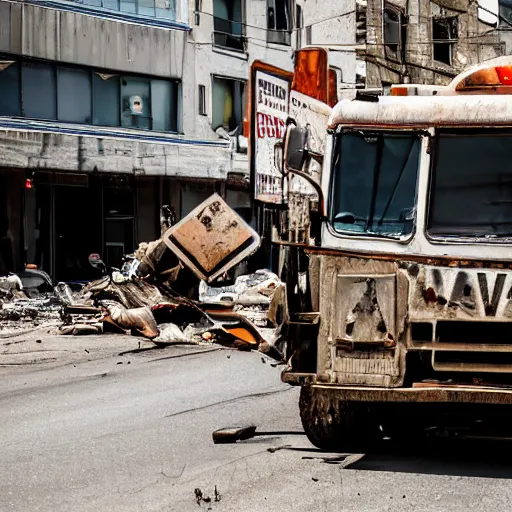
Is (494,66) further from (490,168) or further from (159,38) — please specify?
(159,38)

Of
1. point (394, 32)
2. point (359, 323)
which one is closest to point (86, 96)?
point (394, 32)

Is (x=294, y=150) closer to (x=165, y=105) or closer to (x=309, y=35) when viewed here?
(x=165, y=105)

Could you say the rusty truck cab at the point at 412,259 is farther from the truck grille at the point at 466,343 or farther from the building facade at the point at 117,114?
the building facade at the point at 117,114

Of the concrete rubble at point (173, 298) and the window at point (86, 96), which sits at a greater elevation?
the window at point (86, 96)

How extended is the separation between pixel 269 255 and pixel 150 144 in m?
5.40

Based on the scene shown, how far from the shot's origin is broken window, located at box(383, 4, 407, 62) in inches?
1789

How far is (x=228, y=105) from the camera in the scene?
36.3 m

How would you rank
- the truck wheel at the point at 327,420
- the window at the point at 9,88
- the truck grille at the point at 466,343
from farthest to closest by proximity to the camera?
the window at the point at 9,88 < the truck wheel at the point at 327,420 < the truck grille at the point at 466,343

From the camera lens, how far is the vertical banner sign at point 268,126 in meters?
19.0

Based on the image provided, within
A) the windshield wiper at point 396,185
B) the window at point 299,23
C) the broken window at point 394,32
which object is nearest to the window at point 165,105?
the window at point 299,23

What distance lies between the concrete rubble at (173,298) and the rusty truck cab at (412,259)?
918cm

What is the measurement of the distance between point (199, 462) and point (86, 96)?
80.7 feet

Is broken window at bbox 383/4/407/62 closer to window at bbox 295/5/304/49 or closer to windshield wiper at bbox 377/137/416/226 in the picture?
window at bbox 295/5/304/49

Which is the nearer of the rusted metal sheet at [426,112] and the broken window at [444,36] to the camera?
the rusted metal sheet at [426,112]
